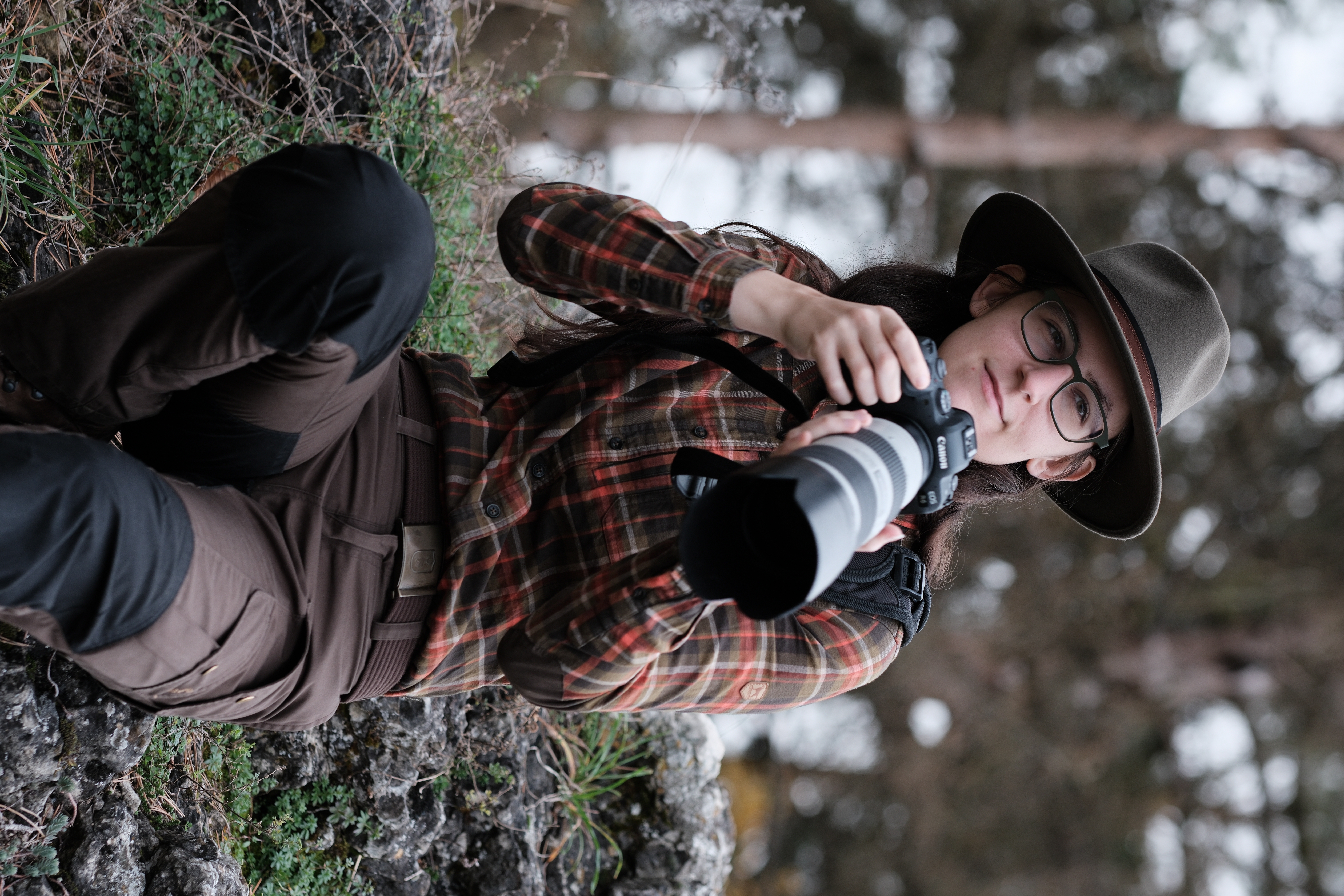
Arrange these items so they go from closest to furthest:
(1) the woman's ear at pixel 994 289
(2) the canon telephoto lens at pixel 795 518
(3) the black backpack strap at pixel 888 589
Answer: (2) the canon telephoto lens at pixel 795 518, (3) the black backpack strap at pixel 888 589, (1) the woman's ear at pixel 994 289

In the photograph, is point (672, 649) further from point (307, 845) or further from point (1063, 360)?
point (307, 845)

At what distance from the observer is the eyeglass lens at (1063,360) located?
1.76m

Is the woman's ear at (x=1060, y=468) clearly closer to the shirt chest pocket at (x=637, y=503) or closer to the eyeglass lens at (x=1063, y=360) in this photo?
the eyeglass lens at (x=1063, y=360)

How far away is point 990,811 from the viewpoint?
266 inches

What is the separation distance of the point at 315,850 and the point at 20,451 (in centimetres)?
140

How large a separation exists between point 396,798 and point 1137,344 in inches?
78.5

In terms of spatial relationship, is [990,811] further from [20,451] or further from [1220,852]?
[20,451]

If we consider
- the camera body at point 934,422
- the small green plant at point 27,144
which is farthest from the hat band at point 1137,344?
→ the small green plant at point 27,144

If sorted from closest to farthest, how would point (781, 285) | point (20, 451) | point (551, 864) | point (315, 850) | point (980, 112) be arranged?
point (20, 451)
point (781, 285)
point (315, 850)
point (551, 864)
point (980, 112)

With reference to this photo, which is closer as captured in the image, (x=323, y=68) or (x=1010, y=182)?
(x=323, y=68)

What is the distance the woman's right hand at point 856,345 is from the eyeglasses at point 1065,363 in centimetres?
46

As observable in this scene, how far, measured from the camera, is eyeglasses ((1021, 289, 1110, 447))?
1754 mm

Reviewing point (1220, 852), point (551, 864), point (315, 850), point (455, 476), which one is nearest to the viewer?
point (455, 476)

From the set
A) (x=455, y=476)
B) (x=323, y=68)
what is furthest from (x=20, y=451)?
(x=323, y=68)
